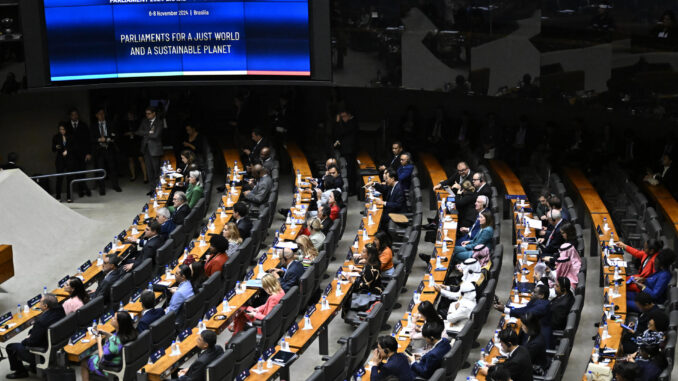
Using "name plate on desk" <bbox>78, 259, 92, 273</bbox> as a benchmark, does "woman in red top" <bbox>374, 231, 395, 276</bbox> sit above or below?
above

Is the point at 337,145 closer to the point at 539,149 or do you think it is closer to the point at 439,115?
the point at 439,115

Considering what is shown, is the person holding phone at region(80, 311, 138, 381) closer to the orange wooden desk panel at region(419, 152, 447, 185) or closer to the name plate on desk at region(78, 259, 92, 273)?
the name plate on desk at region(78, 259, 92, 273)

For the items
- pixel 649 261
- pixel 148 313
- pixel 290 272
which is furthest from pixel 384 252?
pixel 649 261

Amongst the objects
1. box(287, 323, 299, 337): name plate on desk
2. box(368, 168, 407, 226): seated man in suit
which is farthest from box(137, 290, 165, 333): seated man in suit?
box(368, 168, 407, 226): seated man in suit

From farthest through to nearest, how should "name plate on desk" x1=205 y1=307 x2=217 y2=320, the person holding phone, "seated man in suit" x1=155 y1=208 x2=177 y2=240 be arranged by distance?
"seated man in suit" x1=155 y1=208 x2=177 y2=240 → "name plate on desk" x1=205 y1=307 x2=217 y2=320 → the person holding phone

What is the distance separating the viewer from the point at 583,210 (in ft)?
52.1

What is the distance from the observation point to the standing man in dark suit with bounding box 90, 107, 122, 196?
1881 centimetres

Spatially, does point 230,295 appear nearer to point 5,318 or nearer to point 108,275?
point 108,275

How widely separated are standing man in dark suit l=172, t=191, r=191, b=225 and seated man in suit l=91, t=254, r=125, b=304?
6.14ft

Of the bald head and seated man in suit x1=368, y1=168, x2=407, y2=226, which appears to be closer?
seated man in suit x1=368, y1=168, x2=407, y2=226

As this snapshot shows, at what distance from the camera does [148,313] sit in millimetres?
11641

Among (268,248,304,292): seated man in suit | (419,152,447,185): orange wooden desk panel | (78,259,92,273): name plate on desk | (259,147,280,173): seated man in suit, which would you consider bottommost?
(78,259,92,273): name plate on desk

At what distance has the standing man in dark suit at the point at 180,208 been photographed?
49.6ft

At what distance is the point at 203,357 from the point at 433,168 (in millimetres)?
8293
